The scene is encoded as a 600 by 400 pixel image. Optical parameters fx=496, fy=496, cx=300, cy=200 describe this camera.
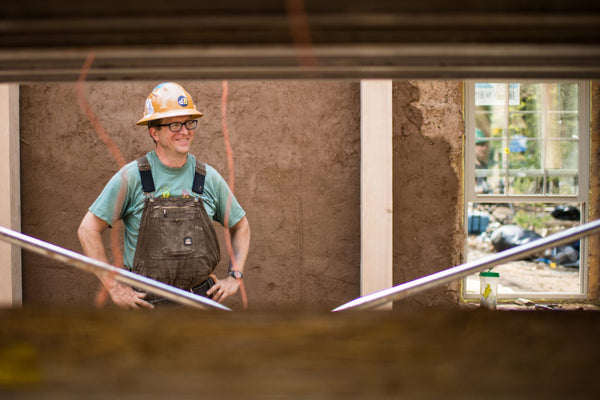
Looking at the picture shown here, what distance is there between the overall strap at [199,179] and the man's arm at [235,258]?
1.19 feet

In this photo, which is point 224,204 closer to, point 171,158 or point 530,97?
point 171,158

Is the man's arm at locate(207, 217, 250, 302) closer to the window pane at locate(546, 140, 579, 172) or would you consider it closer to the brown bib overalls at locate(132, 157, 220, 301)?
the brown bib overalls at locate(132, 157, 220, 301)

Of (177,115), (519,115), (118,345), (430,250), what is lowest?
(430,250)

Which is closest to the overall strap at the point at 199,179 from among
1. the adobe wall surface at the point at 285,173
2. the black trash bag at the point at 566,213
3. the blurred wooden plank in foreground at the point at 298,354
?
the adobe wall surface at the point at 285,173

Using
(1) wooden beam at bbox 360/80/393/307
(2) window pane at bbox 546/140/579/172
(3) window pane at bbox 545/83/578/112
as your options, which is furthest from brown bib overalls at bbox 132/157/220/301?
(3) window pane at bbox 545/83/578/112

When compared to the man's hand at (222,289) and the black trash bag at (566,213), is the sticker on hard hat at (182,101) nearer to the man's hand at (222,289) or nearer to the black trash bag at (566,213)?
the man's hand at (222,289)

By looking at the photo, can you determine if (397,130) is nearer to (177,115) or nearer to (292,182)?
(292,182)

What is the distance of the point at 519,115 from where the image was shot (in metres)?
4.77

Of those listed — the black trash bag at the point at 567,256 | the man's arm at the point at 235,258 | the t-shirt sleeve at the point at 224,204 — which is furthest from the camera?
the black trash bag at the point at 567,256

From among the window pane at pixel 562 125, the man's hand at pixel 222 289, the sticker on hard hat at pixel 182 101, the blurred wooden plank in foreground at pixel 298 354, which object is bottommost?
the man's hand at pixel 222 289

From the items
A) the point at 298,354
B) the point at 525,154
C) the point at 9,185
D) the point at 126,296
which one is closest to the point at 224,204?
the point at 126,296

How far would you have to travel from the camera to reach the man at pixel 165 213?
2551 millimetres
